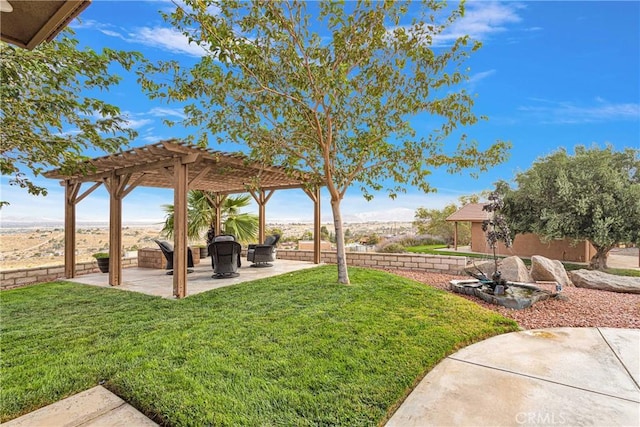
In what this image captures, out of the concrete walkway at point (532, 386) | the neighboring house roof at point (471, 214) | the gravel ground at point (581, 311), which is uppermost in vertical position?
the neighboring house roof at point (471, 214)

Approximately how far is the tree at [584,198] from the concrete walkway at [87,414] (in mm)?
13921

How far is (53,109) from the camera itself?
12.2 feet

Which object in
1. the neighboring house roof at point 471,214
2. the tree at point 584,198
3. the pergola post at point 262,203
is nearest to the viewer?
the tree at point 584,198

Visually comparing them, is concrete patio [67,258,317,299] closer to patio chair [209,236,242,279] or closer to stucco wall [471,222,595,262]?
patio chair [209,236,242,279]

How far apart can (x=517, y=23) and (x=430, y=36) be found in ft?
13.9

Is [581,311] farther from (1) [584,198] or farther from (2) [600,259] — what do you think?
(2) [600,259]

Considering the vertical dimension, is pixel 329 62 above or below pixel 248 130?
above

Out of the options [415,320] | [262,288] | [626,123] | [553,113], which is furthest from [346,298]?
[626,123]

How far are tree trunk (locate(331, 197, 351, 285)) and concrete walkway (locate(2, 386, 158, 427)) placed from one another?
479 cm

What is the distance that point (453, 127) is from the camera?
6852 mm

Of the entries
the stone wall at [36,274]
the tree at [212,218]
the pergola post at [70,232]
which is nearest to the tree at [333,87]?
the pergola post at [70,232]

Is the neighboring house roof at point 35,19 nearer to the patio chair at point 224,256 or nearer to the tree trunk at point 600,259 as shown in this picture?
the patio chair at point 224,256

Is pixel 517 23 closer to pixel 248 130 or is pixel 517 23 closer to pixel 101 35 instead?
pixel 248 130

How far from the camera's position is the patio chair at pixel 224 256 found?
7.72m
